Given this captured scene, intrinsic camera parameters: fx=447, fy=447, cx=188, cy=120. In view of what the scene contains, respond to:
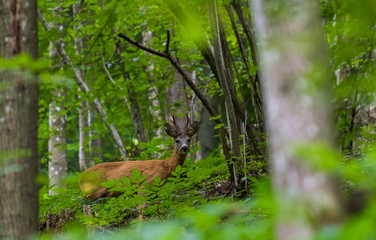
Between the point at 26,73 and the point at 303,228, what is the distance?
1.49m

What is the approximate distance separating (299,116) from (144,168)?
580 centimetres

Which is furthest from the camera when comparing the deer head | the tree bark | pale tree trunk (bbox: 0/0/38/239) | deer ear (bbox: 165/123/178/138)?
the tree bark

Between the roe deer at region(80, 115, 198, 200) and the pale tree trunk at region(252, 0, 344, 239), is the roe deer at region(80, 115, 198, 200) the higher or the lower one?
the lower one

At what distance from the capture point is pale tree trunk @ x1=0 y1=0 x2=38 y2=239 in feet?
7.09

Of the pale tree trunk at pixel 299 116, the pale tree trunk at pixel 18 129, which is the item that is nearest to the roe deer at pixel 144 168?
the pale tree trunk at pixel 18 129

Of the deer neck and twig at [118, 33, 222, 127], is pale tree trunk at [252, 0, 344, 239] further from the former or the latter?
the deer neck

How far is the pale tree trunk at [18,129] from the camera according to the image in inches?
85.1

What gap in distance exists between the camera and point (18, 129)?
222 cm

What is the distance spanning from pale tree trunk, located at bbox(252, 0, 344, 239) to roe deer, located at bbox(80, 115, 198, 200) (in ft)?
17.8

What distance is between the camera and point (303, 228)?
1.45 m

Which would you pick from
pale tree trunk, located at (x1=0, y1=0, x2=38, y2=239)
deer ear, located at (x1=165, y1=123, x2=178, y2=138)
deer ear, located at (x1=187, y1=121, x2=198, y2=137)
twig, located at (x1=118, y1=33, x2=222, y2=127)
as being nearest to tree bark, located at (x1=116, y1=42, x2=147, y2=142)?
deer ear, located at (x1=165, y1=123, x2=178, y2=138)

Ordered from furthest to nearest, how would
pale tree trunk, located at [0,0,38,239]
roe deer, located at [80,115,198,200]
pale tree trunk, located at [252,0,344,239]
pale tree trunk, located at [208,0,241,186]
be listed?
roe deer, located at [80,115,198,200], pale tree trunk, located at [208,0,241,186], pale tree trunk, located at [0,0,38,239], pale tree trunk, located at [252,0,344,239]

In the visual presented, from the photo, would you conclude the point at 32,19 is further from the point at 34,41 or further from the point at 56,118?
the point at 56,118

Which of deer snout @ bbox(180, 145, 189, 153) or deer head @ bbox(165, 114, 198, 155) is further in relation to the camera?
deer head @ bbox(165, 114, 198, 155)
